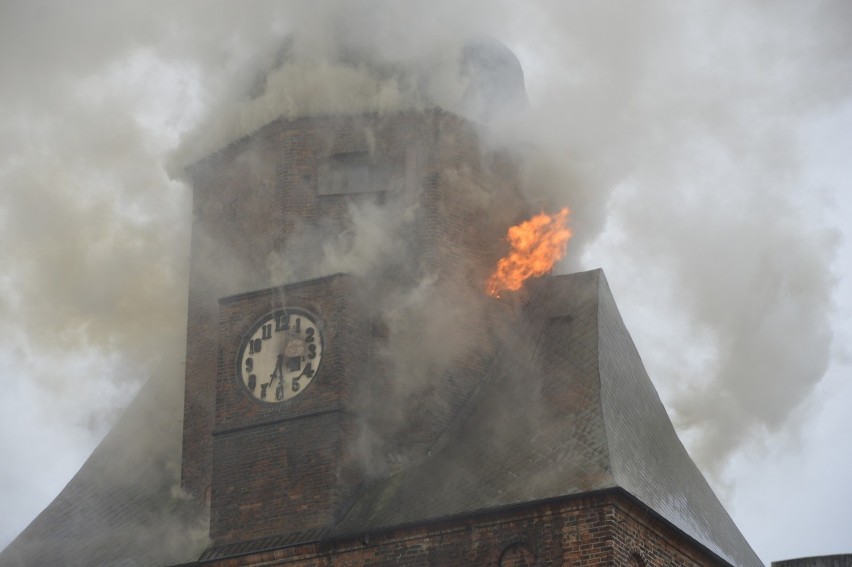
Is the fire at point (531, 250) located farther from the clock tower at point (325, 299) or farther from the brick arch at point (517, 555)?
the brick arch at point (517, 555)

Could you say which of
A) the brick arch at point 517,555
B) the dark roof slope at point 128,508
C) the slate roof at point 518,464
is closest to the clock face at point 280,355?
the slate roof at point 518,464

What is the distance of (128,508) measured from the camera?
36.8m

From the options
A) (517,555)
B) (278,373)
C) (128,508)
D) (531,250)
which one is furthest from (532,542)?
(128,508)

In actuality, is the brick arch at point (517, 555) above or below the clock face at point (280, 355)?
below

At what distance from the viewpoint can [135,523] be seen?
36344 millimetres

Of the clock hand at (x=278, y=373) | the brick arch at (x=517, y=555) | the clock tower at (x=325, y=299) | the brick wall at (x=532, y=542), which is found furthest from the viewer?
the clock hand at (x=278, y=373)

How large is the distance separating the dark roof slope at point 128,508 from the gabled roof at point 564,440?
3.86 metres

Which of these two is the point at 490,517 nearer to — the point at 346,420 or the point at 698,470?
the point at 346,420

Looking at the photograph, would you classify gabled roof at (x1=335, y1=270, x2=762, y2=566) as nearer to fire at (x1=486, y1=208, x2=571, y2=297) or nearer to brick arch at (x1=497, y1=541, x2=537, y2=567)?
fire at (x1=486, y1=208, x2=571, y2=297)

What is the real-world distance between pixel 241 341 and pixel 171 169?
4955 millimetres

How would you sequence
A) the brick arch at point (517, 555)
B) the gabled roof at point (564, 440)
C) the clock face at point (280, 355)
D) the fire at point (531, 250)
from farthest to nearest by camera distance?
the fire at point (531, 250), the clock face at point (280, 355), the gabled roof at point (564, 440), the brick arch at point (517, 555)

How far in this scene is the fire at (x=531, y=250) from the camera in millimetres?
36844

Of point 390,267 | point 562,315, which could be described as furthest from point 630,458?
point 390,267

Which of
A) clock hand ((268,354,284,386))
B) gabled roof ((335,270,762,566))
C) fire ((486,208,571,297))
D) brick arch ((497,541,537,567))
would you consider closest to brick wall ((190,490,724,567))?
brick arch ((497,541,537,567))
